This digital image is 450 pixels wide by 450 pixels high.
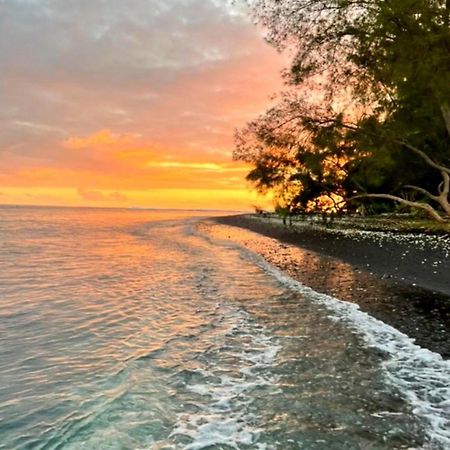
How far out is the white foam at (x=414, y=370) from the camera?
582 centimetres

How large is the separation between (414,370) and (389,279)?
976 cm

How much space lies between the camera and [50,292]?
15766mm

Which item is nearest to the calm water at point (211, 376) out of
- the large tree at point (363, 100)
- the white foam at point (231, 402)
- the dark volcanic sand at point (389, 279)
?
the white foam at point (231, 402)

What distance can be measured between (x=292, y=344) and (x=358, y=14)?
61.5 feet

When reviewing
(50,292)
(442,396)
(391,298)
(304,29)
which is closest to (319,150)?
(304,29)

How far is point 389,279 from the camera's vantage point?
16938 mm

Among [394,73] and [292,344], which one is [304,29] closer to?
[394,73]

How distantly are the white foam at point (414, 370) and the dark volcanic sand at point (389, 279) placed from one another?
41 centimetres

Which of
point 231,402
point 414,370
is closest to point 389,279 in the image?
point 414,370

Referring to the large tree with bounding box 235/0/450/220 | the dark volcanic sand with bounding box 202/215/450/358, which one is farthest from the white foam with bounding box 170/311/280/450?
the large tree with bounding box 235/0/450/220

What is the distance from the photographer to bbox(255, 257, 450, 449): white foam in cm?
582

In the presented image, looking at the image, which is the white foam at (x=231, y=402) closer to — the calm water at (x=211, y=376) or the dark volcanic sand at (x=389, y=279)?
the calm water at (x=211, y=376)

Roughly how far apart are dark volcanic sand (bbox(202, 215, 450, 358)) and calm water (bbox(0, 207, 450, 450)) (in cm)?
86

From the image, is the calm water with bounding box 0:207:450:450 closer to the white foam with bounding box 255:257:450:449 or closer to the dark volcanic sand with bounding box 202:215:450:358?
the white foam with bounding box 255:257:450:449
